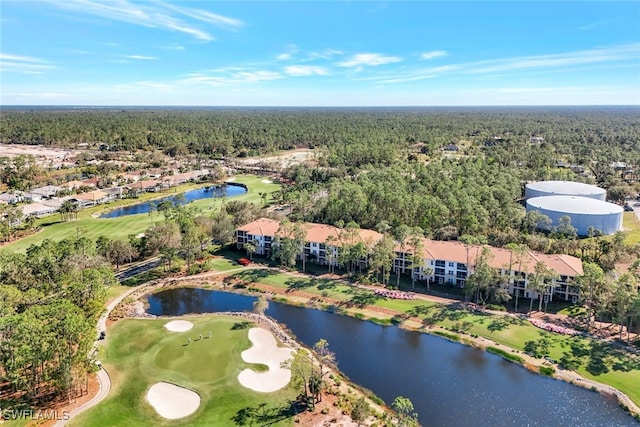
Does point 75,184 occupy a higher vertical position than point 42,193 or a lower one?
higher

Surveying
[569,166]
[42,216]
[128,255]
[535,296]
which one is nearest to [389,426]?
[535,296]

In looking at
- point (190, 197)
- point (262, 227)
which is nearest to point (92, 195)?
point (190, 197)

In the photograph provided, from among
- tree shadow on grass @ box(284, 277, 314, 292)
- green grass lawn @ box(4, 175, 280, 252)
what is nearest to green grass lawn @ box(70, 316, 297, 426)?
tree shadow on grass @ box(284, 277, 314, 292)

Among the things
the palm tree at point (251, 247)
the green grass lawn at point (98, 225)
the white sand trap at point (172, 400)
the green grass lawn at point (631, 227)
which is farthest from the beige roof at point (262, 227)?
the green grass lawn at point (631, 227)

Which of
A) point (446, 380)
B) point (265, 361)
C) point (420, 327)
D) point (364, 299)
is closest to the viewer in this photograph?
point (446, 380)

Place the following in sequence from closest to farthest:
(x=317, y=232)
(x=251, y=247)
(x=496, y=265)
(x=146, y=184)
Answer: (x=496, y=265), (x=251, y=247), (x=317, y=232), (x=146, y=184)

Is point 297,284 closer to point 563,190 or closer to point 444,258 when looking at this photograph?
point 444,258
